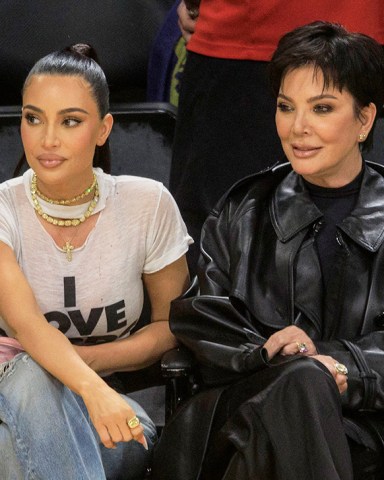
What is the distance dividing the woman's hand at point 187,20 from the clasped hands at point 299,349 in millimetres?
1228

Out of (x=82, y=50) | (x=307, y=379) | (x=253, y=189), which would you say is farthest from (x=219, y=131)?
(x=307, y=379)

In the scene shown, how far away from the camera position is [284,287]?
289cm

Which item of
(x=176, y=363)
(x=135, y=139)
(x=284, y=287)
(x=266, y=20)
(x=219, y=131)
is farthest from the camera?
(x=135, y=139)

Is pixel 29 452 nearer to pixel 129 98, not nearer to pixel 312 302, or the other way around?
pixel 312 302

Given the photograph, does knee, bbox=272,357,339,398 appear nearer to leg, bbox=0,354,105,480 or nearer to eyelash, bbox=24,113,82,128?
leg, bbox=0,354,105,480

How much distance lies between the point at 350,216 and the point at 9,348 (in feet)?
2.79

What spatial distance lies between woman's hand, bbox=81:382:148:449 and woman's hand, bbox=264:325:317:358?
1.12 feet

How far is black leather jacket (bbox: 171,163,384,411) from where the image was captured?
2.80 m

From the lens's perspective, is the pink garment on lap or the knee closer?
the knee

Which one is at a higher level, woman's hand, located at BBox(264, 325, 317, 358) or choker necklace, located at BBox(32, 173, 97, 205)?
choker necklace, located at BBox(32, 173, 97, 205)

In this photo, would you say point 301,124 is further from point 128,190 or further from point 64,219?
point 64,219

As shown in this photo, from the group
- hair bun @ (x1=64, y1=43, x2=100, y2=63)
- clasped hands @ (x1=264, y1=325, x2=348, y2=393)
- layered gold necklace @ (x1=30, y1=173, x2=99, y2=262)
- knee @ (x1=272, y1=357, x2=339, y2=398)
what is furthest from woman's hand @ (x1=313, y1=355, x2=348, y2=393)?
hair bun @ (x1=64, y1=43, x2=100, y2=63)

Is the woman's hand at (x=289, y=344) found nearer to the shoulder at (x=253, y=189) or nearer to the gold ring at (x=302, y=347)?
the gold ring at (x=302, y=347)

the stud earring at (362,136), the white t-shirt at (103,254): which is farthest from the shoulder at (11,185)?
the stud earring at (362,136)
